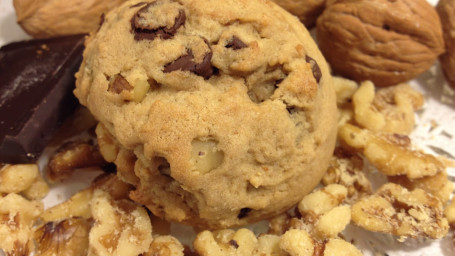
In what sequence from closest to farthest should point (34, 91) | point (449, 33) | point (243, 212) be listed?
point (243, 212)
point (34, 91)
point (449, 33)

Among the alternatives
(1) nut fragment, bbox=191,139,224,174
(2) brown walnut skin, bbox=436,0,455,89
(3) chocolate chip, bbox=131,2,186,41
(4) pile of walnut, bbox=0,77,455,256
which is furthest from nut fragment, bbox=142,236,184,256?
(2) brown walnut skin, bbox=436,0,455,89

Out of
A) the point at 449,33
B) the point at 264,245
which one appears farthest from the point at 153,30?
the point at 449,33

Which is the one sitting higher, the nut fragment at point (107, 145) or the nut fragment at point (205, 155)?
the nut fragment at point (205, 155)

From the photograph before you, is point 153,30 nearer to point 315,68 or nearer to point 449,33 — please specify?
point 315,68

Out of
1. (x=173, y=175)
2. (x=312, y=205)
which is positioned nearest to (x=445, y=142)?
(x=312, y=205)

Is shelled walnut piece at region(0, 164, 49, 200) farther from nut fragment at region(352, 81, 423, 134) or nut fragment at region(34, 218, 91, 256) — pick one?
nut fragment at region(352, 81, 423, 134)

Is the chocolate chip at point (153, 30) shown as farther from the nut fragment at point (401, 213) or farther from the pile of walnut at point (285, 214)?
the nut fragment at point (401, 213)

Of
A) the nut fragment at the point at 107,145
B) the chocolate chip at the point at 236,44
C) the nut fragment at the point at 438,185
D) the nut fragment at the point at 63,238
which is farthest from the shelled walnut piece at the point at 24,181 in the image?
the nut fragment at the point at 438,185
